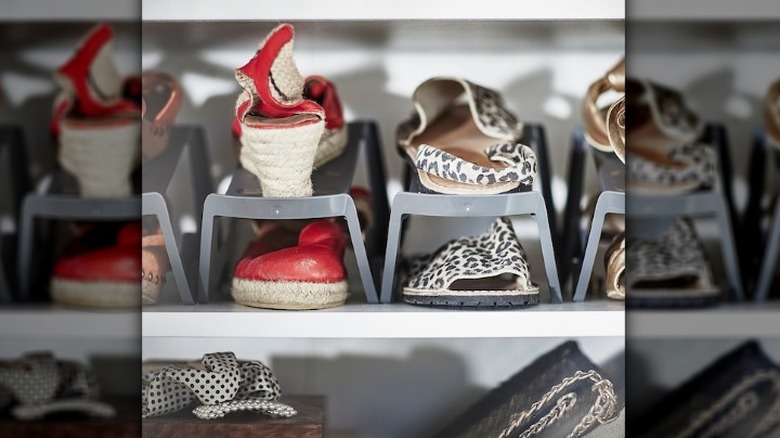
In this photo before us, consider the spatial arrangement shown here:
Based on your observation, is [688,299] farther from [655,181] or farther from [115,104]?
[115,104]

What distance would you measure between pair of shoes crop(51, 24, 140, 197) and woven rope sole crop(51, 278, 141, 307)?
4.5 inches

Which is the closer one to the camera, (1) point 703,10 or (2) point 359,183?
(1) point 703,10

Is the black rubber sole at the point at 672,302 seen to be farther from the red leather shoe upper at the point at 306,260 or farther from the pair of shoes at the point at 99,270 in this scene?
the pair of shoes at the point at 99,270

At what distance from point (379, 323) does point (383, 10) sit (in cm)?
39

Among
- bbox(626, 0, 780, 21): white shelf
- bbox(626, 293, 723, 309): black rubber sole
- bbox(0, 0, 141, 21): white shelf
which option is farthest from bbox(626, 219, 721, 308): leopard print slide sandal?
bbox(0, 0, 141, 21): white shelf

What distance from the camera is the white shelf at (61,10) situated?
3.77ft

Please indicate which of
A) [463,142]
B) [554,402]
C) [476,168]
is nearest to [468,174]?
[476,168]

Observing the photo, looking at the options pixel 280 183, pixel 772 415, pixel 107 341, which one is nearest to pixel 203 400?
pixel 107 341

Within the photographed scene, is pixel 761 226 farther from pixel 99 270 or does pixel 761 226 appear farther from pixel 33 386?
pixel 33 386

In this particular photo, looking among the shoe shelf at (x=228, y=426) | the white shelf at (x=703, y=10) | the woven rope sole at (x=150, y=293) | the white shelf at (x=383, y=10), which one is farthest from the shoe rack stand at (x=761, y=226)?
the woven rope sole at (x=150, y=293)

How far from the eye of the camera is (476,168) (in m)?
1.12

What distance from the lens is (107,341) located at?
45.8 inches

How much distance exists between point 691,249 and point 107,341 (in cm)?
76

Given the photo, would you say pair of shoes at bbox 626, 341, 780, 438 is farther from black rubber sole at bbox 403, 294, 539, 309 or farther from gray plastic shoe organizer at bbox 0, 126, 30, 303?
gray plastic shoe organizer at bbox 0, 126, 30, 303
